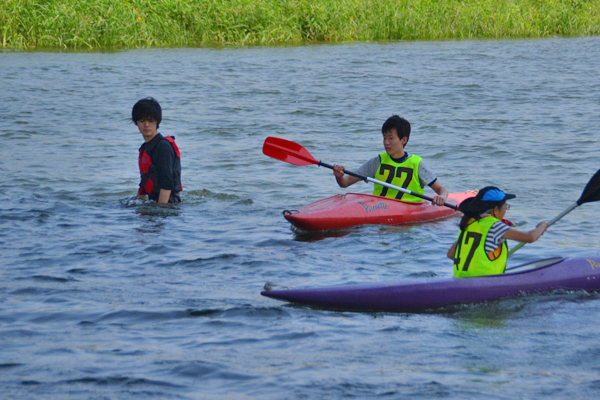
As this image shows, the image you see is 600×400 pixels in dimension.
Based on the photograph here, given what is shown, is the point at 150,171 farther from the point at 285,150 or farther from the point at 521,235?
the point at 521,235

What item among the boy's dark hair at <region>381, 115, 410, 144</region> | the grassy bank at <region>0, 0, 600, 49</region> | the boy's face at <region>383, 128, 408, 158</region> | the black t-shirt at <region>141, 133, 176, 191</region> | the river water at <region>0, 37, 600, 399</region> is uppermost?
the grassy bank at <region>0, 0, 600, 49</region>

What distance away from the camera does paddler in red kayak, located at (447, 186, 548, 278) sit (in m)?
4.30

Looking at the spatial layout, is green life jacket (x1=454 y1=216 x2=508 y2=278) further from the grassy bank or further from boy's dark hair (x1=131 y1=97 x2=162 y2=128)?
the grassy bank

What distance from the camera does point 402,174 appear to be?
6328 millimetres

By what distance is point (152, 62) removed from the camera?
54.6 ft

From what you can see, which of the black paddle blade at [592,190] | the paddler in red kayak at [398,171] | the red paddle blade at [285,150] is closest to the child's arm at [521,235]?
the black paddle blade at [592,190]

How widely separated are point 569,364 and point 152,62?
14272 mm

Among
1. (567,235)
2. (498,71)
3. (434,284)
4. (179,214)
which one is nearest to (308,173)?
(179,214)

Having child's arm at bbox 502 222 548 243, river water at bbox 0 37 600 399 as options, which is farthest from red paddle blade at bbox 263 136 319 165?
child's arm at bbox 502 222 548 243

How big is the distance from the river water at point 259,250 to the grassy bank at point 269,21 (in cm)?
380

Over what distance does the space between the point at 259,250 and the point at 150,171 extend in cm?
130

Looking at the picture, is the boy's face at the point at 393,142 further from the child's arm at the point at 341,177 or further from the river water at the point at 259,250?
the river water at the point at 259,250

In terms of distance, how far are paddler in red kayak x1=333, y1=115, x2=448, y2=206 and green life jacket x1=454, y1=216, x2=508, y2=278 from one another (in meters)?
1.63

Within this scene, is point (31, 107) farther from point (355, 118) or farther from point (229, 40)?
point (229, 40)
